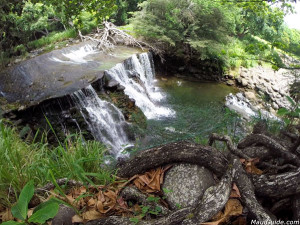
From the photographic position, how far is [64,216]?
1.43 meters

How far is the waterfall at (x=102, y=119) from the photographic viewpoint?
6.43 metres

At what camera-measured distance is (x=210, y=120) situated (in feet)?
22.1

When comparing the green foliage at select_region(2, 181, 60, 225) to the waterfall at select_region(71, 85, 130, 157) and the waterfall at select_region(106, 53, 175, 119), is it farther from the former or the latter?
the waterfall at select_region(106, 53, 175, 119)

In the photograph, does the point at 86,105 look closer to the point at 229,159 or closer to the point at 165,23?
the point at 229,159

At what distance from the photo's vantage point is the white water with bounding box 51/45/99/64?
931 centimetres

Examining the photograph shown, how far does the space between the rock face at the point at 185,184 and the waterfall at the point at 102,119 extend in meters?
4.62

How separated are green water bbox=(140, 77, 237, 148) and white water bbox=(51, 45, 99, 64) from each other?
12.0 feet

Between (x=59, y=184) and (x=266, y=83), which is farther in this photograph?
(x=266, y=83)

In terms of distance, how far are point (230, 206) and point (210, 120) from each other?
5494 mm

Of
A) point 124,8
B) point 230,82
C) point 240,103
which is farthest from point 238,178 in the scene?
point 124,8

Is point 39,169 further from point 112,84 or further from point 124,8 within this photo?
point 124,8

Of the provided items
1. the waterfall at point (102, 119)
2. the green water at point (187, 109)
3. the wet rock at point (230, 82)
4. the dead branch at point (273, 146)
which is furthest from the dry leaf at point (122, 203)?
the wet rock at point (230, 82)

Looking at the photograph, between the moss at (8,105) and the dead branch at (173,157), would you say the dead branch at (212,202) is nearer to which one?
the dead branch at (173,157)

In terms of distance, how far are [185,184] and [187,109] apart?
656 cm
